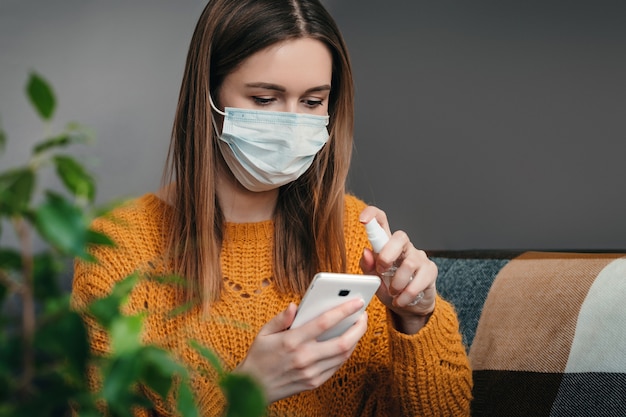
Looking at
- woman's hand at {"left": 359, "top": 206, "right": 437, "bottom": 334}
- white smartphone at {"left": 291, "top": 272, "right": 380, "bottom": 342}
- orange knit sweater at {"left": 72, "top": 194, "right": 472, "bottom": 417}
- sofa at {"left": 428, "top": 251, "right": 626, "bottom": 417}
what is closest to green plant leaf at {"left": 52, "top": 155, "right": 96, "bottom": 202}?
white smartphone at {"left": 291, "top": 272, "right": 380, "bottom": 342}

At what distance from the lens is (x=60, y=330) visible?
1.15 feet

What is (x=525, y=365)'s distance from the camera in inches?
49.5

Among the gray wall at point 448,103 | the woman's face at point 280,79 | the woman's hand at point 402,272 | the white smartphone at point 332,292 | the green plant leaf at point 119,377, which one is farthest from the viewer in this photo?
the gray wall at point 448,103

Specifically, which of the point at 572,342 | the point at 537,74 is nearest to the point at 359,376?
the point at 572,342

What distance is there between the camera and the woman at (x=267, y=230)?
126 cm

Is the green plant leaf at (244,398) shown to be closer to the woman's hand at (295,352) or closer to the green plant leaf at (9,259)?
the green plant leaf at (9,259)

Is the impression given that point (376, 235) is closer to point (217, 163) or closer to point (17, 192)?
point (217, 163)

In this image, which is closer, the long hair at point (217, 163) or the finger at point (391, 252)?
the finger at point (391, 252)

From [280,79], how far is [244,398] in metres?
0.95

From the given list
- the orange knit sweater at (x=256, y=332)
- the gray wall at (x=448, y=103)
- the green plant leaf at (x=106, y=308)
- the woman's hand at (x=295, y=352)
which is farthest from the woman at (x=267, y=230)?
the green plant leaf at (x=106, y=308)

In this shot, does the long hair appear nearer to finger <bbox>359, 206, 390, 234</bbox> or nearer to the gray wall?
finger <bbox>359, 206, 390, 234</bbox>

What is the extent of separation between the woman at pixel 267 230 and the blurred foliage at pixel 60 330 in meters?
0.80

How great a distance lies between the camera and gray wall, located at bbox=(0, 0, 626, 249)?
5.29 ft

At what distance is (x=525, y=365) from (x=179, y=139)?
68cm
